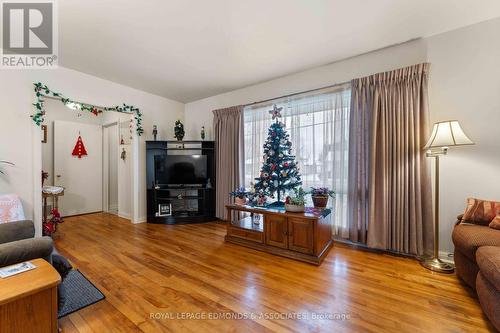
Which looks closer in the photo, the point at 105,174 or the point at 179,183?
the point at 179,183

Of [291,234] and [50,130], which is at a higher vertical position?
[50,130]

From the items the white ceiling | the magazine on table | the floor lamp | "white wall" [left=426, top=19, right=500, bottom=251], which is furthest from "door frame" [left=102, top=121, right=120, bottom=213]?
"white wall" [left=426, top=19, right=500, bottom=251]

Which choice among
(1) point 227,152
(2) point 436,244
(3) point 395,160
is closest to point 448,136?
(3) point 395,160

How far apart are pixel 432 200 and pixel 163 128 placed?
15.4 feet

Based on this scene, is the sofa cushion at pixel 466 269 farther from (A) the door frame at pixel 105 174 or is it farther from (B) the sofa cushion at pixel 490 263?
(A) the door frame at pixel 105 174

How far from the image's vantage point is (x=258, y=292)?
194cm

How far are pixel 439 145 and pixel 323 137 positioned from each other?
133cm

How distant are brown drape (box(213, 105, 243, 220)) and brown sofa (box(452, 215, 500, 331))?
2989 mm

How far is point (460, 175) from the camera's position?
2.39 m

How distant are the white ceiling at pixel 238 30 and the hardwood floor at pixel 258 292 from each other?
8.48 ft

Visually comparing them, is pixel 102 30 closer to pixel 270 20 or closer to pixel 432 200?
pixel 270 20

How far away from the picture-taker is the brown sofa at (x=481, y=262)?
1438 millimetres

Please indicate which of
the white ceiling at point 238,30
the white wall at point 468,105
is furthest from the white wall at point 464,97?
the white ceiling at point 238,30

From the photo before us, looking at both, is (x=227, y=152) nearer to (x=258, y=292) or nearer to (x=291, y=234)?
(x=291, y=234)
